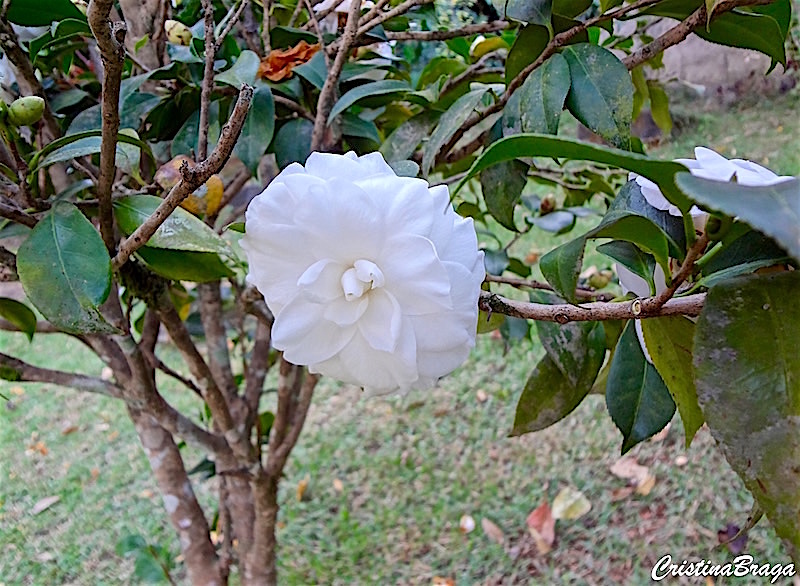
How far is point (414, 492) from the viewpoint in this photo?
1.67m

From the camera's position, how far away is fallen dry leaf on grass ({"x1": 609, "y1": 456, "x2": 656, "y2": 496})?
1.53 meters

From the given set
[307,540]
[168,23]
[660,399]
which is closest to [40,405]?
[307,540]

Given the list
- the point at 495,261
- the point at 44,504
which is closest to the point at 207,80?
the point at 495,261

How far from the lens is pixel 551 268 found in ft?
1.49

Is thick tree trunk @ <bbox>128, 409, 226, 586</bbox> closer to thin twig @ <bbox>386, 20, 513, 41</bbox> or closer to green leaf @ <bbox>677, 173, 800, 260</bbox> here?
thin twig @ <bbox>386, 20, 513, 41</bbox>

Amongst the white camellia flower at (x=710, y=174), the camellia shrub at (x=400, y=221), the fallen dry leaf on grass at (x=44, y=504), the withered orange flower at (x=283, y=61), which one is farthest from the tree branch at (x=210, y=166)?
the fallen dry leaf on grass at (x=44, y=504)

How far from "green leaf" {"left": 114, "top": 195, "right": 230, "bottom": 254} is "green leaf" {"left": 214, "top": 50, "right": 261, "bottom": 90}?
126 mm

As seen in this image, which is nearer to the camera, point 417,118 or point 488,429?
point 417,118

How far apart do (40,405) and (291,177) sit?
220cm

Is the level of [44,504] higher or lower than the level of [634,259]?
lower

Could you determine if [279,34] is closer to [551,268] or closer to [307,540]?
[551,268]

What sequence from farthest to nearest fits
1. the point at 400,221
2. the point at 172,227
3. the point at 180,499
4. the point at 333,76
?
the point at 180,499, the point at 333,76, the point at 172,227, the point at 400,221

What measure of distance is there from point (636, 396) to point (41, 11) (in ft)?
2.07

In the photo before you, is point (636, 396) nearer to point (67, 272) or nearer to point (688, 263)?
point (688, 263)
